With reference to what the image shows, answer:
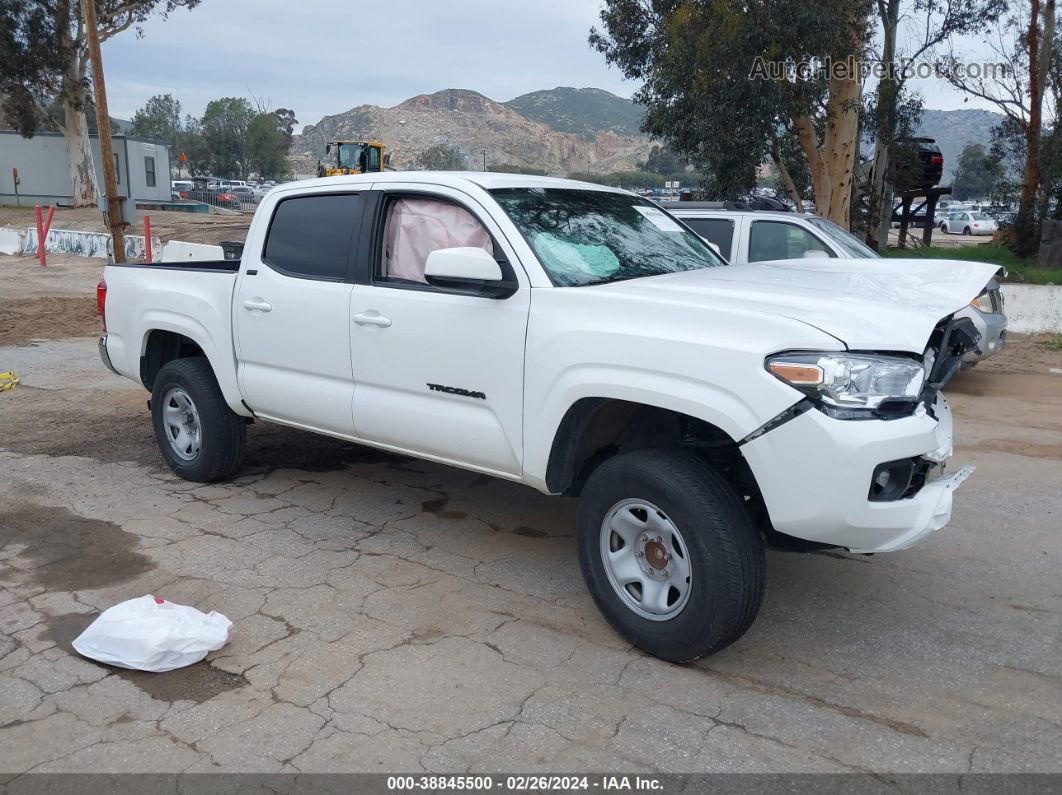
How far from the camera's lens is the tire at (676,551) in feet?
11.4

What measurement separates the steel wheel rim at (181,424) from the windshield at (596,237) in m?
2.75

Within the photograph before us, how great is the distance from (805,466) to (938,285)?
131 centimetres

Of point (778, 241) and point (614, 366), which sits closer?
point (614, 366)

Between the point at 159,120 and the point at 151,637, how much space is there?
112m

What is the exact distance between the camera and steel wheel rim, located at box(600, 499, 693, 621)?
12.1 feet

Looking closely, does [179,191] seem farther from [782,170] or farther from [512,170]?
[782,170]

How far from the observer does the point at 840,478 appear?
10.7 ft

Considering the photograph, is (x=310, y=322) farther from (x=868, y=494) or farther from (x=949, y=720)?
(x=949, y=720)

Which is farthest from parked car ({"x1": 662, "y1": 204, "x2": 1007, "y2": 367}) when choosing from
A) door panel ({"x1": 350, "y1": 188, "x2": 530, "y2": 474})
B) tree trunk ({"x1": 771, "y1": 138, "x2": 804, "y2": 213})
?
tree trunk ({"x1": 771, "y1": 138, "x2": 804, "y2": 213})

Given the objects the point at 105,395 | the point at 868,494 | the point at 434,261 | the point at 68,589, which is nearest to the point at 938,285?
the point at 868,494

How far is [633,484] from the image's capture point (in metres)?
3.74

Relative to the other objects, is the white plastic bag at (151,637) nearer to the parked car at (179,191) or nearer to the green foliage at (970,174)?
the parked car at (179,191)

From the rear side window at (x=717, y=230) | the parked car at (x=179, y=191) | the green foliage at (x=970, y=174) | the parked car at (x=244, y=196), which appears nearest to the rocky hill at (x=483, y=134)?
the green foliage at (x=970, y=174)

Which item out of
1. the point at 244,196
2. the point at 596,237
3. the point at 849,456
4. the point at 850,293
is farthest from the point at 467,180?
the point at 244,196
